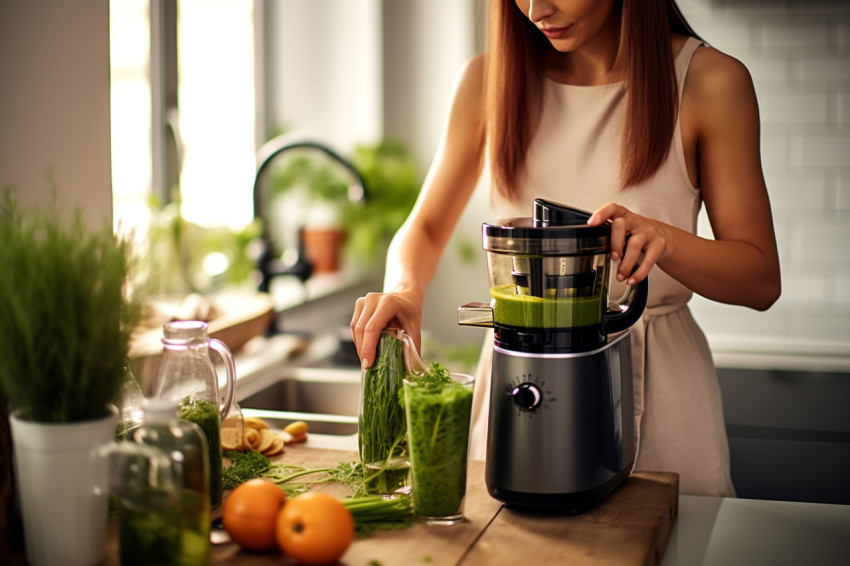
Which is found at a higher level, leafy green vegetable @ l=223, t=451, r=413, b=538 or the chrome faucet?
the chrome faucet

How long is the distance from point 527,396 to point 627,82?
670 mm

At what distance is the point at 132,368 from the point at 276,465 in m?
0.31

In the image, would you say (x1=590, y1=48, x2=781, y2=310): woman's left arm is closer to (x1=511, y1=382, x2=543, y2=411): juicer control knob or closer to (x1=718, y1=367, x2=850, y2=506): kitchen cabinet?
(x1=511, y1=382, x2=543, y2=411): juicer control knob

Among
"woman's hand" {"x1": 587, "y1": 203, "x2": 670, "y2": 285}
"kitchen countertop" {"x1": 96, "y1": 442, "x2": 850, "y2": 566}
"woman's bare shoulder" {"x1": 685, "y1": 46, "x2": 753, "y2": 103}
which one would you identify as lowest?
"kitchen countertop" {"x1": 96, "y1": 442, "x2": 850, "y2": 566}

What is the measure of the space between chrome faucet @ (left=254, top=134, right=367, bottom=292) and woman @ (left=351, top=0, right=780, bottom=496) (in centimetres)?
61

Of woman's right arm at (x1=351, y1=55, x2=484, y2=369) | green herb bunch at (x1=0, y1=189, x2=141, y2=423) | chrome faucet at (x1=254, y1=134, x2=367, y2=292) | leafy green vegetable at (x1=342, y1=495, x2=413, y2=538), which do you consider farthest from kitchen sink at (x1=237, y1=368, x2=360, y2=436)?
green herb bunch at (x1=0, y1=189, x2=141, y2=423)

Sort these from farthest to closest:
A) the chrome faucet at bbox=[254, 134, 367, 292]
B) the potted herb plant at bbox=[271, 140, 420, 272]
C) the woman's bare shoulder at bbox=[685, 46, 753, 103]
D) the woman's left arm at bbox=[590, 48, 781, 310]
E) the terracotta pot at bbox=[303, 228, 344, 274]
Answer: the terracotta pot at bbox=[303, 228, 344, 274] < the potted herb plant at bbox=[271, 140, 420, 272] < the chrome faucet at bbox=[254, 134, 367, 292] < the woman's bare shoulder at bbox=[685, 46, 753, 103] < the woman's left arm at bbox=[590, 48, 781, 310]

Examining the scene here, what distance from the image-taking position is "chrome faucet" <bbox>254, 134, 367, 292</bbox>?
238 cm

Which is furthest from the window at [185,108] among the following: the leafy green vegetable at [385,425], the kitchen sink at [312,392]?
the leafy green vegetable at [385,425]

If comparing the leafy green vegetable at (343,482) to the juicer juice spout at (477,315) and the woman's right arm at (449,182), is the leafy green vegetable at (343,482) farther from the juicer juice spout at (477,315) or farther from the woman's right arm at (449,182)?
the woman's right arm at (449,182)

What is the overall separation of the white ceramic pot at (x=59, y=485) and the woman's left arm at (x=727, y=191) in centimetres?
78

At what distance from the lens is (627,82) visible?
155 cm

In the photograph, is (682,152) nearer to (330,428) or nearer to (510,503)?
(510,503)

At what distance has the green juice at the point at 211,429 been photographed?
112cm
